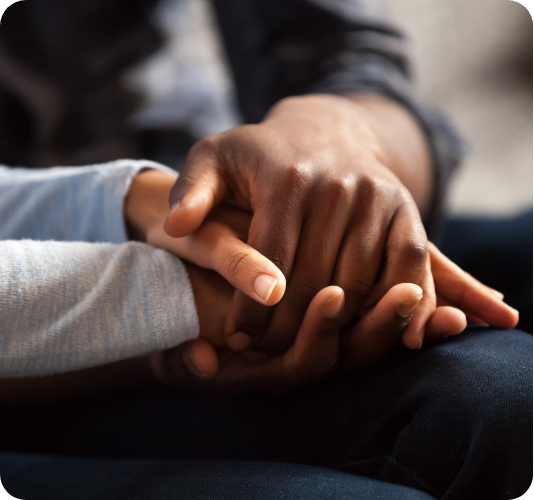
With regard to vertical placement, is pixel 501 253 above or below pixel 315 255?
below

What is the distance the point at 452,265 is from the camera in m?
0.35

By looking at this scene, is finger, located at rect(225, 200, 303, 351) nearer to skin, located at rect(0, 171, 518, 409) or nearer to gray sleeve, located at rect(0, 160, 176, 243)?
skin, located at rect(0, 171, 518, 409)

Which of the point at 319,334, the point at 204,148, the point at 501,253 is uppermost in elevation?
the point at 204,148

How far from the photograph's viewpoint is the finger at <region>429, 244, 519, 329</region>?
341 mm

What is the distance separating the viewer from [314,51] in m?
0.68

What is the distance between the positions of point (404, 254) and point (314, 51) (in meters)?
0.50

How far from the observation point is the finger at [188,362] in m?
0.32

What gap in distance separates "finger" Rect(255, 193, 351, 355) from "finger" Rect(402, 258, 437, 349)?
2.6 inches

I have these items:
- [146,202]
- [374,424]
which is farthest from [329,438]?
[146,202]

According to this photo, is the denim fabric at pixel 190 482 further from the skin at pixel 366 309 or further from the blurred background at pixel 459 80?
the blurred background at pixel 459 80

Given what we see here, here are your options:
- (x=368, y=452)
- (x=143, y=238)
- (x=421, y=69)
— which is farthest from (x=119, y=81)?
(x=368, y=452)

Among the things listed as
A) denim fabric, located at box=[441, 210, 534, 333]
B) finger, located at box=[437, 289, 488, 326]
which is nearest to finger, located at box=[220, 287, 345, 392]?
finger, located at box=[437, 289, 488, 326]

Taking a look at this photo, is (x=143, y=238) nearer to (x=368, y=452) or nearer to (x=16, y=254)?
(x=16, y=254)

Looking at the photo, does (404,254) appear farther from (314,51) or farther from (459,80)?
(314,51)
